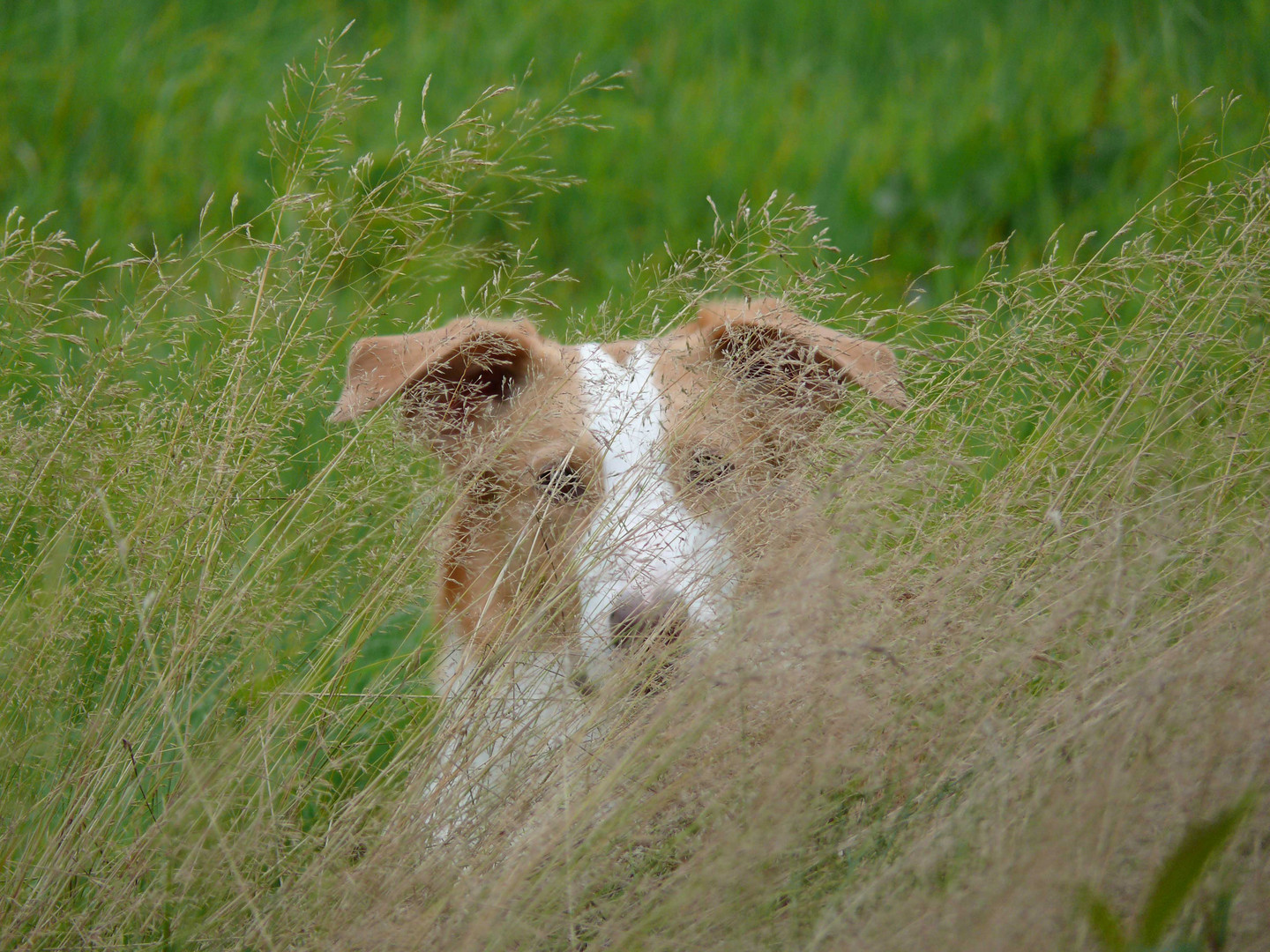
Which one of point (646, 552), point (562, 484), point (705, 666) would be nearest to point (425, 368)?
point (562, 484)

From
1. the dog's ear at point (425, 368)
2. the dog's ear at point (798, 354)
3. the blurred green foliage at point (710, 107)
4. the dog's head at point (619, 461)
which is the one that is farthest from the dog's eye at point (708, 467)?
the blurred green foliage at point (710, 107)

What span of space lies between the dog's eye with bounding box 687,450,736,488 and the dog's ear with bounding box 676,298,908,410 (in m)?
0.16

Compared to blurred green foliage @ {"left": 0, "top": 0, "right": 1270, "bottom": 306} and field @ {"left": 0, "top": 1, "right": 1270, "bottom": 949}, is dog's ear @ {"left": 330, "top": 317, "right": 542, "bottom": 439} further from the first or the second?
blurred green foliage @ {"left": 0, "top": 0, "right": 1270, "bottom": 306}

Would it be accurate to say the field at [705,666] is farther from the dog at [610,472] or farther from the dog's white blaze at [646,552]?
the dog's white blaze at [646,552]

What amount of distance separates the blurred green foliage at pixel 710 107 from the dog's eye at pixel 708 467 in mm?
2768

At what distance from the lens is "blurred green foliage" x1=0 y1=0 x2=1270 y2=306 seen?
4.87m

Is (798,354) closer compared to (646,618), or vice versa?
(646,618)

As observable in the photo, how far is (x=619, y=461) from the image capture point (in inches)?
95.4

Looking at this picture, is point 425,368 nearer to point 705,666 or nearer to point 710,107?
point 705,666

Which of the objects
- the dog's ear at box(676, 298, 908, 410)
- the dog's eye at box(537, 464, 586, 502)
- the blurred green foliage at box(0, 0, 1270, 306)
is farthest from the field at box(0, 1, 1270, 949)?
the blurred green foliage at box(0, 0, 1270, 306)

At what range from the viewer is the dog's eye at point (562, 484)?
204 cm

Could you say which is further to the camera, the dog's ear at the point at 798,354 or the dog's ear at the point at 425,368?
the dog's ear at the point at 425,368

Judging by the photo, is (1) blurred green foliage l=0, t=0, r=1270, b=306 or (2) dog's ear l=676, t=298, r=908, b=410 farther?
(1) blurred green foliage l=0, t=0, r=1270, b=306

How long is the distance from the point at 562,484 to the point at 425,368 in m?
0.46
